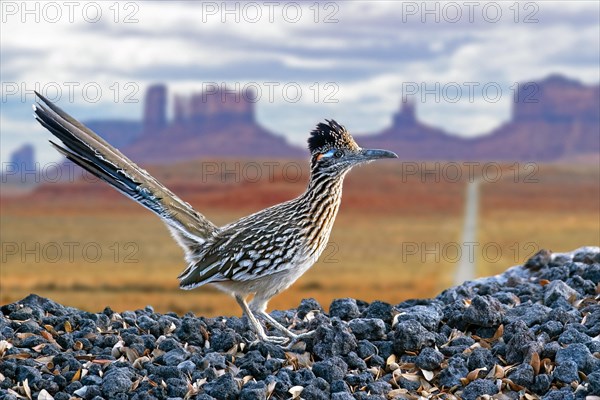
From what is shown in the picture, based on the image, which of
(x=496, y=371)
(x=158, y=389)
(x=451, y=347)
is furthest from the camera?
(x=451, y=347)

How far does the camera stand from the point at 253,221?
24.2 feet

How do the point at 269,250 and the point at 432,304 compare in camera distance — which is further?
the point at 432,304

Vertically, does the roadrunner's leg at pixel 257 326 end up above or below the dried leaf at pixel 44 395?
above

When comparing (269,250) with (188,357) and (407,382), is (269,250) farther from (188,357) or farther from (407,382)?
(407,382)

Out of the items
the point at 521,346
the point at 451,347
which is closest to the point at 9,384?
the point at 451,347

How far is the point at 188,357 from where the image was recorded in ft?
21.9

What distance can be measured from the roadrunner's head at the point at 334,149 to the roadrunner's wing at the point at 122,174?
1225 mm

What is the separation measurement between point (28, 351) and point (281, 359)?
7.12 feet

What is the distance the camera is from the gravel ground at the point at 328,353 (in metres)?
6.13

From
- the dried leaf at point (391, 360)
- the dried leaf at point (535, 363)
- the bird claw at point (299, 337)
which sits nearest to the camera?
the dried leaf at point (535, 363)

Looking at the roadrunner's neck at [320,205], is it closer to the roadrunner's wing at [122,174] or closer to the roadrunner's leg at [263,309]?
the roadrunner's leg at [263,309]

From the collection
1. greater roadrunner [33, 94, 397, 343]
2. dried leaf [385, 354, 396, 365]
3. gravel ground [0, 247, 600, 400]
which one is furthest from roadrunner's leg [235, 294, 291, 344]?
dried leaf [385, 354, 396, 365]

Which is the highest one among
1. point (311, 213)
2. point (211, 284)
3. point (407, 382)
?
point (311, 213)

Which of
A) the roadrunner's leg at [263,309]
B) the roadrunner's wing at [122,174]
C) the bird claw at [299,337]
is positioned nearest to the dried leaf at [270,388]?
the bird claw at [299,337]
